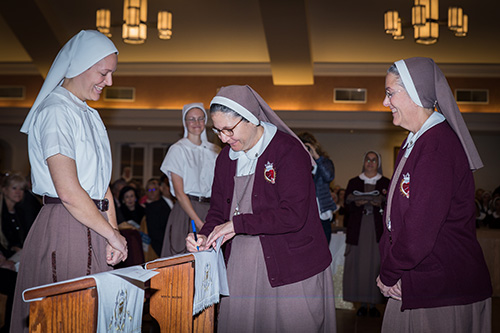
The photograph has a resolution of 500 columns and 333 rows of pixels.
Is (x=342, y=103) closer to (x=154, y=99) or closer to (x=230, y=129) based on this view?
(x=154, y=99)

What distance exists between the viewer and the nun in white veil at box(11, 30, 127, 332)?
219cm

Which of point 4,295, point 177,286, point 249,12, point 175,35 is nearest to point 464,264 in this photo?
point 177,286

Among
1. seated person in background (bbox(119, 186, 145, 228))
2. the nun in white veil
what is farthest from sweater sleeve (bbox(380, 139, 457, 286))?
seated person in background (bbox(119, 186, 145, 228))

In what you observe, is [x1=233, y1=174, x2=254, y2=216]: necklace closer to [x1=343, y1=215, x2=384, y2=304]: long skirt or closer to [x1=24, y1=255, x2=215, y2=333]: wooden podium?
[x1=24, y1=255, x2=215, y2=333]: wooden podium

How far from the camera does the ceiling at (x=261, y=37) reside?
11039 mm

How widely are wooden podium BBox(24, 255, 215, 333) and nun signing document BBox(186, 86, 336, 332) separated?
0.74 feet

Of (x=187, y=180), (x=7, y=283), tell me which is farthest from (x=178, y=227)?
(x=7, y=283)

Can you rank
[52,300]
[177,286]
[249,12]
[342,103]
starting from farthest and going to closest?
[342,103], [249,12], [177,286], [52,300]

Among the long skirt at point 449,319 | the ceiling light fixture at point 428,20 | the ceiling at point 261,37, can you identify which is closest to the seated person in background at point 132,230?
the long skirt at point 449,319

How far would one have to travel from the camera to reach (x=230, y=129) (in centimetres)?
259

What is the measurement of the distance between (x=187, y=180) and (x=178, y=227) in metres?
0.38

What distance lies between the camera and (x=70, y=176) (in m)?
2.18

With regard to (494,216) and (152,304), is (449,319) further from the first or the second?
(494,216)

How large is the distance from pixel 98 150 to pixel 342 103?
11706 mm
